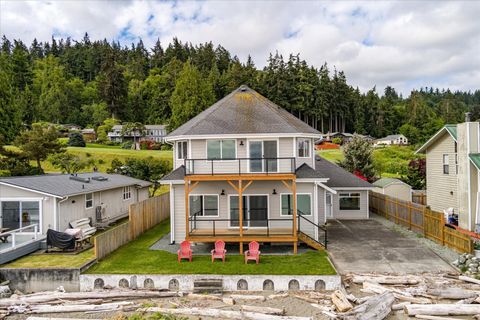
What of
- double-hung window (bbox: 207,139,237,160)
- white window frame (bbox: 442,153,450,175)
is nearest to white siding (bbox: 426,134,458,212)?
white window frame (bbox: 442,153,450,175)

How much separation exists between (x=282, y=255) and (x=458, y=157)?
12243mm

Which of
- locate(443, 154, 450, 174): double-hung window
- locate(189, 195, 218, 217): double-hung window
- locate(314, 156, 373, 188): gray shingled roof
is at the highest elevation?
locate(443, 154, 450, 174): double-hung window

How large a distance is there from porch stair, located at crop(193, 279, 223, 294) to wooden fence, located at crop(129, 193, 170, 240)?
302 inches

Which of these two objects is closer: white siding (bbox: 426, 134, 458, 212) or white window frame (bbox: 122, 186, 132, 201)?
white siding (bbox: 426, 134, 458, 212)

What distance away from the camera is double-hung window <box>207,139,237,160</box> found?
18188 mm

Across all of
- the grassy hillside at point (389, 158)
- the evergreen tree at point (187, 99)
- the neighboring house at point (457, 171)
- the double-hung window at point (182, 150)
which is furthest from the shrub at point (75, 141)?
the neighboring house at point (457, 171)

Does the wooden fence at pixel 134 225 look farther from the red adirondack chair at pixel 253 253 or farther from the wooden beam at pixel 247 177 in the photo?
the red adirondack chair at pixel 253 253

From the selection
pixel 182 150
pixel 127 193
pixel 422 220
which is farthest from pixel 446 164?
pixel 127 193

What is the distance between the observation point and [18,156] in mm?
33844

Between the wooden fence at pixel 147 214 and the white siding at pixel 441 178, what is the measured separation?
19.2m

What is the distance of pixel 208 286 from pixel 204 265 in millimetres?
1619

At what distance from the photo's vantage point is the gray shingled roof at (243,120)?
59.5ft

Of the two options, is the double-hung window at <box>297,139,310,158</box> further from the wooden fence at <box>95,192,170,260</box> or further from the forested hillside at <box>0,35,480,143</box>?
the forested hillside at <box>0,35,480,143</box>

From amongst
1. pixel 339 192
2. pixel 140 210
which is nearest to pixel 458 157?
pixel 339 192
